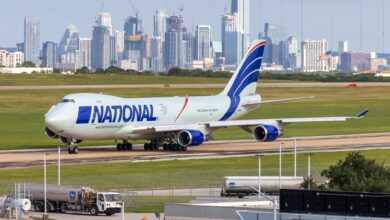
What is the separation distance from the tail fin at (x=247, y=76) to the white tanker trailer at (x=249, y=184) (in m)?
46.6

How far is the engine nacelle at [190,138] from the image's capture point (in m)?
118

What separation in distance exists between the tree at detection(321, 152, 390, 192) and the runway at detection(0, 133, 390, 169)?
3450cm

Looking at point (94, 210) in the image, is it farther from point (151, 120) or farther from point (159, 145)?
point (159, 145)

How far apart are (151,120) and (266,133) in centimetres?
1071

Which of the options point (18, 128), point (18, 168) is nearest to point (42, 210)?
point (18, 168)

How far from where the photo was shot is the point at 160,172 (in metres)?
99.4

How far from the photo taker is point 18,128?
15400 centimetres

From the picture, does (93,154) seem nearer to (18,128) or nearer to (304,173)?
(304,173)

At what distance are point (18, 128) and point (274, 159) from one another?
50844 millimetres

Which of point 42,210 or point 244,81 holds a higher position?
point 244,81

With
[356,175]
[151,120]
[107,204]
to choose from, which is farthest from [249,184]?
[151,120]

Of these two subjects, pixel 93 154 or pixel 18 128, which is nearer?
pixel 93 154

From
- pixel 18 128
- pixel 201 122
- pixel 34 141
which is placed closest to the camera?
pixel 201 122

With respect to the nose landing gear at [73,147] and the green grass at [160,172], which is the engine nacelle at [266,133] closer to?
the green grass at [160,172]
